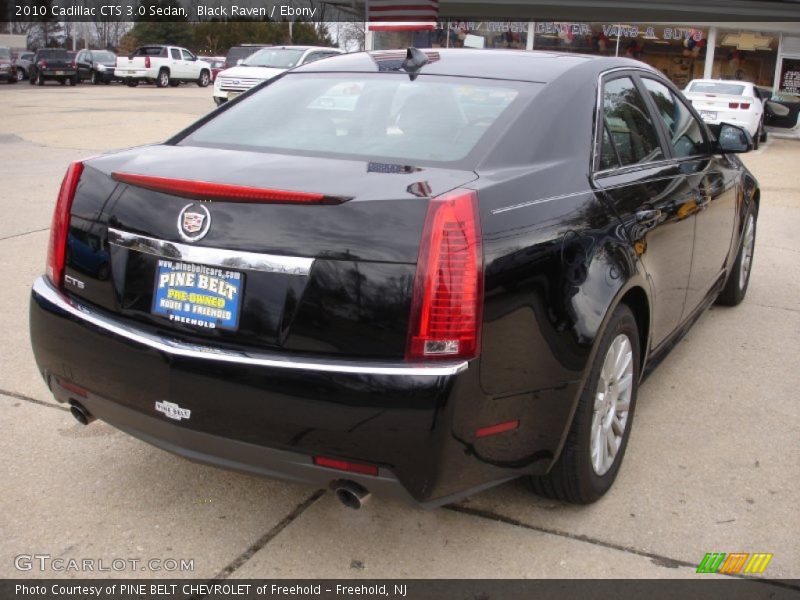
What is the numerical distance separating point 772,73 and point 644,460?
2671cm

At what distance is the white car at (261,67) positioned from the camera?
795 inches

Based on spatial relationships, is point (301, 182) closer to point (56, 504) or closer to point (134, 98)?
point (56, 504)

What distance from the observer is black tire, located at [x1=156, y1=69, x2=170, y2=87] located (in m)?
36.3

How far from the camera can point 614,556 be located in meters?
2.86

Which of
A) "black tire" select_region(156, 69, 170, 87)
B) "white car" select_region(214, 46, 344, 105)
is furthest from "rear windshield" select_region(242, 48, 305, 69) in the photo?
"black tire" select_region(156, 69, 170, 87)

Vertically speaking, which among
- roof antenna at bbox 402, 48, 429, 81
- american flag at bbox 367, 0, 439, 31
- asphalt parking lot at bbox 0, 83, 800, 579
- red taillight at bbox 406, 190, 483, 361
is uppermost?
american flag at bbox 367, 0, 439, 31

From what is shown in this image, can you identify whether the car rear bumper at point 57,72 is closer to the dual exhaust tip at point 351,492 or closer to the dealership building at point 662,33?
the dealership building at point 662,33

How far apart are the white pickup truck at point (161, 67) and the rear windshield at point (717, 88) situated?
2421 cm

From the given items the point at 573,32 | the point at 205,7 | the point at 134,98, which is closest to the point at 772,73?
the point at 573,32

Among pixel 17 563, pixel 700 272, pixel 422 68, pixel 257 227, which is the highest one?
pixel 422 68

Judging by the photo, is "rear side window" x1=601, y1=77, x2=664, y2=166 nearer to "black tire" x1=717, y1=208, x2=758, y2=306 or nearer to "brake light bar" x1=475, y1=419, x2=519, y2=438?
"brake light bar" x1=475, y1=419, x2=519, y2=438

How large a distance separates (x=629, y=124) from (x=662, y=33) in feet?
89.3

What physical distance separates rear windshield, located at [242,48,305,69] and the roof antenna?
17.5 m

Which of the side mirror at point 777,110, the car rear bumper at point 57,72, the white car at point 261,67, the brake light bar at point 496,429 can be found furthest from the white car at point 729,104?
the car rear bumper at point 57,72
